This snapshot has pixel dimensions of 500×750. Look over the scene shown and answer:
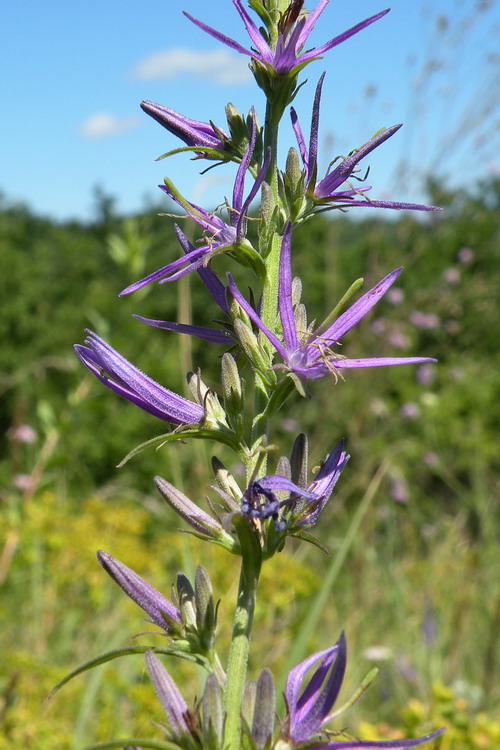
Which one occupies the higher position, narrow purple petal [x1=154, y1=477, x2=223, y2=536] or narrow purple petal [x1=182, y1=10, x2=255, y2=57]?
narrow purple petal [x1=182, y1=10, x2=255, y2=57]

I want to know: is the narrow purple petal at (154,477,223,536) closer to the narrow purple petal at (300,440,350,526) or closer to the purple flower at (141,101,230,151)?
the narrow purple petal at (300,440,350,526)

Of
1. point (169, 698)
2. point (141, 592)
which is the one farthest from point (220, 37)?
point (169, 698)

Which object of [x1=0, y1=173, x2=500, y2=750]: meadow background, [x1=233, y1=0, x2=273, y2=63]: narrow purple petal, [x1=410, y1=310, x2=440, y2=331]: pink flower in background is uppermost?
[x1=410, y1=310, x2=440, y2=331]: pink flower in background

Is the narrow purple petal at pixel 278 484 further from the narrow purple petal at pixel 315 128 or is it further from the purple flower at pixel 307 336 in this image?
the narrow purple petal at pixel 315 128

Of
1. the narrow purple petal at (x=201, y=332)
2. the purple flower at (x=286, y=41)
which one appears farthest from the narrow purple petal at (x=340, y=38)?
the narrow purple petal at (x=201, y=332)

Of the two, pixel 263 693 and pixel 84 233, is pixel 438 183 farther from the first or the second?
pixel 84 233

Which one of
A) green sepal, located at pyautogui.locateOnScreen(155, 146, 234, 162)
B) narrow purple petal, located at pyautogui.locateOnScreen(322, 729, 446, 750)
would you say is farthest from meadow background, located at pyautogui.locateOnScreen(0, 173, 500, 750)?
narrow purple petal, located at pyautogui.locateOnScreen(322, 729, 446, 750)

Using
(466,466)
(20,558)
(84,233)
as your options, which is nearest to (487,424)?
(466,466)
